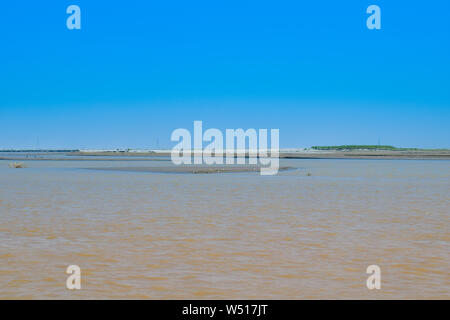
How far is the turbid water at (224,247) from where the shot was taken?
7.86m

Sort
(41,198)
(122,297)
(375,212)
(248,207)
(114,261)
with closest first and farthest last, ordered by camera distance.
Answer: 1. (122,297)
2. (114,261)
3. (375,212)
4. (248,207)
5. (41,198)

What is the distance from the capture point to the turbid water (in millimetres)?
7855

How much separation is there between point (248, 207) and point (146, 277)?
30.3ft

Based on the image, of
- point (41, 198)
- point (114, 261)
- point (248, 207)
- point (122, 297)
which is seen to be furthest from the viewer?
point (41, 198)

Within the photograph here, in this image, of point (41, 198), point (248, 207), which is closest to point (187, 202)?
point (248, 207)

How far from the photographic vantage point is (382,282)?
8164 mm

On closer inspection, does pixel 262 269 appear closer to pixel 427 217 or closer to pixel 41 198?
pixel 427 217

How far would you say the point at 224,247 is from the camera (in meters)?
10.7

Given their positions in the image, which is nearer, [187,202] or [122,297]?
[122,297]
